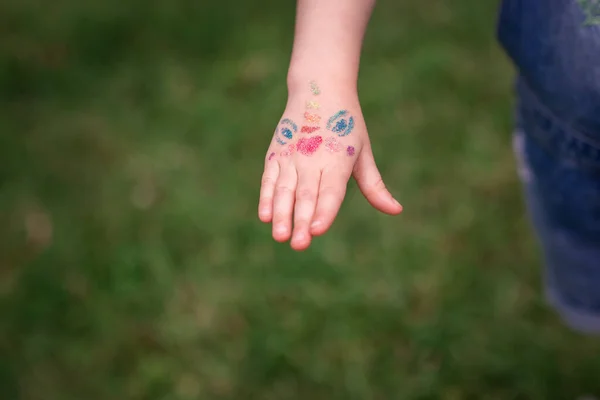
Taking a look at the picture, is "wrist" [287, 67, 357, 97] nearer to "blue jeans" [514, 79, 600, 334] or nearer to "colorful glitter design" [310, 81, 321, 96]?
"colorful glitter design" [310, 81, 321, 96]

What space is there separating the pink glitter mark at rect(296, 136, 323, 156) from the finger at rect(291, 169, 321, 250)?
33mm

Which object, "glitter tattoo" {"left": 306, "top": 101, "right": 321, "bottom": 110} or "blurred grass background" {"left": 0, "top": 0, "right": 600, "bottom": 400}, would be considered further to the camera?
"blurred grass background" {"left": 0, "top": 0, "right": 600, "bottom": 400}

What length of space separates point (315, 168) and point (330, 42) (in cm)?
18

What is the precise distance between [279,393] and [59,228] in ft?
2.80

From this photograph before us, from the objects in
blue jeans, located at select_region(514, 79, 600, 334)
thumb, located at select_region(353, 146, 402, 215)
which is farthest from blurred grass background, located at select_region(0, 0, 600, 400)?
thumb, located at select_region(353, 146, 402, 215)

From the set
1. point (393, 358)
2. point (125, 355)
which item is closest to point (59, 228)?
point (125, 355)

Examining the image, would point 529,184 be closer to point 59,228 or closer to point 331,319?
point 331,319

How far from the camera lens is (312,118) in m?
0.84

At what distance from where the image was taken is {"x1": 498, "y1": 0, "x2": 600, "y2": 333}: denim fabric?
0.73 metres

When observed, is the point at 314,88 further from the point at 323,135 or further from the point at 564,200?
the point at 564,200

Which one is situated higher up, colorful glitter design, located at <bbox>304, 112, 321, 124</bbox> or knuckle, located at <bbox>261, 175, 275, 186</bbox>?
colorful glitter design, located at <bbox>304, 112, 321, 124</bbox>

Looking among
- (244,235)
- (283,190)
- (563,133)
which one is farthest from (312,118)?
(244,235)

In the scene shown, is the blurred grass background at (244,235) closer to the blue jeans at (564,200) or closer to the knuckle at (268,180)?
the blue jeans at (564,200)

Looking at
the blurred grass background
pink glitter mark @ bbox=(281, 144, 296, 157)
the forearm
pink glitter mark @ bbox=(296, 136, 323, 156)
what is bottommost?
the blurred grass background
